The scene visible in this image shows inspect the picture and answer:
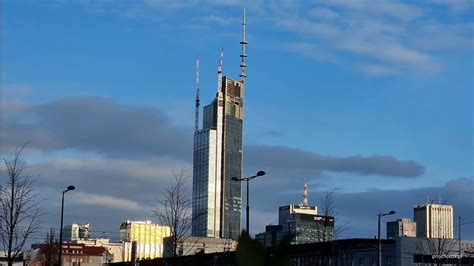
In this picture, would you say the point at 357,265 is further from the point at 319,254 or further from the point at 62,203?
the point at 62,203

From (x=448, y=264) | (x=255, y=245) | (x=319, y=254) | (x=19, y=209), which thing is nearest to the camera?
(x=255, y=245)

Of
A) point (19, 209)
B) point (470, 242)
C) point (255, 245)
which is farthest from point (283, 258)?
point (470, 242)

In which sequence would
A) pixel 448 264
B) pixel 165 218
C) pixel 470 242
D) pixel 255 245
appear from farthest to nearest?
pixel 470 242
pixel 448 264
pixel 165 218
pixel 255 245

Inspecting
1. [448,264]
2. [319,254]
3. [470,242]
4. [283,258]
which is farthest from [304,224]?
[283,258]

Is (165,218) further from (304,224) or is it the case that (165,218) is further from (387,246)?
(304,224)

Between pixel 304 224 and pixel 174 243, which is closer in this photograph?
pixel 174 243

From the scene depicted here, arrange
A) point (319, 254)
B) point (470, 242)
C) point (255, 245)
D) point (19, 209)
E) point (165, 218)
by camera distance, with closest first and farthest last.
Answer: point (255, 245)
point (19, 209)
point (165, 218)
point (319, 254)
point (470, 242)

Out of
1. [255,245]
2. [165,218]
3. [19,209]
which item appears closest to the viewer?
[255,245]

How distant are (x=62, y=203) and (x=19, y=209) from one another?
501 inches

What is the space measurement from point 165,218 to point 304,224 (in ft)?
350

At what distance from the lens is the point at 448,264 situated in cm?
11162

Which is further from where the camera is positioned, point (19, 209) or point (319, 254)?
point (319, 254)

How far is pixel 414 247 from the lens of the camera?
116 meters

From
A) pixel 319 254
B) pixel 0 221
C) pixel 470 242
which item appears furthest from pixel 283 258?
pixel 470 242
